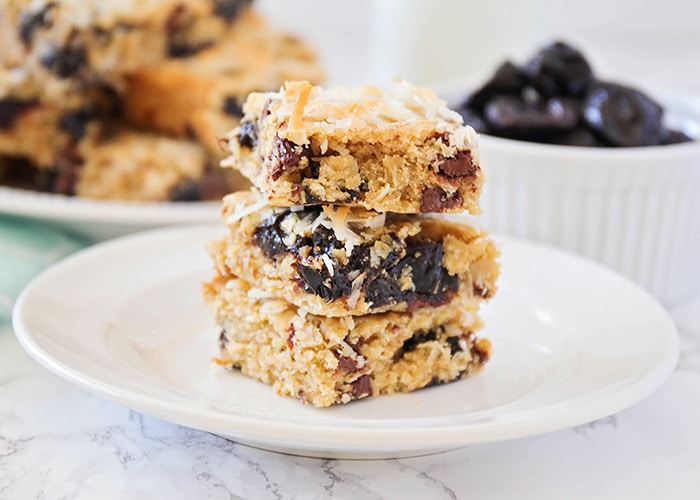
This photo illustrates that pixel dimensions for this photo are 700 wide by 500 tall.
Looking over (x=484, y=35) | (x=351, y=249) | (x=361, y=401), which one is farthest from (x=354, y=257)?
(x=484, y=35)

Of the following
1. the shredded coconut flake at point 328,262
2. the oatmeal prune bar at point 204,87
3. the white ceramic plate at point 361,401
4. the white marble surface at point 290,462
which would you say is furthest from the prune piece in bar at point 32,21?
the shredded coconut flake at point 328,262

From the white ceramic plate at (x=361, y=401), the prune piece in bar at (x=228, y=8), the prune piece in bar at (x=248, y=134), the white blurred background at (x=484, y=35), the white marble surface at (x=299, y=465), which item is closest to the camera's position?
the white ceramic plate at (x=361, y=401)

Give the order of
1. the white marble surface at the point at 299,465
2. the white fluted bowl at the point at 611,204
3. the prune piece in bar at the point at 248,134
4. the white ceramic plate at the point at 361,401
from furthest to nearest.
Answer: the white fluted bowl at the point at 611,204
the prune piece in bar at the point at 248,134
the white marble surface at the point at 299,465
the white ceramic plate at the point at 361,401

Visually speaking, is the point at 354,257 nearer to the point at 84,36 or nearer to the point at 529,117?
the point at 529,117

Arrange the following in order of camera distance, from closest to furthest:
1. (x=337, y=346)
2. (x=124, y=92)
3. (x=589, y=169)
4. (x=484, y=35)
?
(x=337, y=346) < (x=589, y=169) < (x=124, y=92) < (x=484, y=35)

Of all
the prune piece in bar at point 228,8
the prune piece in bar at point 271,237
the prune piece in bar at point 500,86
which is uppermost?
the prune piece in bar at point 228,8

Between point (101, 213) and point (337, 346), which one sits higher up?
point (337, 346)

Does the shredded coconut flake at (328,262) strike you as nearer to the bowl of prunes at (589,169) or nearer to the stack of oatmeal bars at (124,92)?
the bowl of prunes at (589,169)
